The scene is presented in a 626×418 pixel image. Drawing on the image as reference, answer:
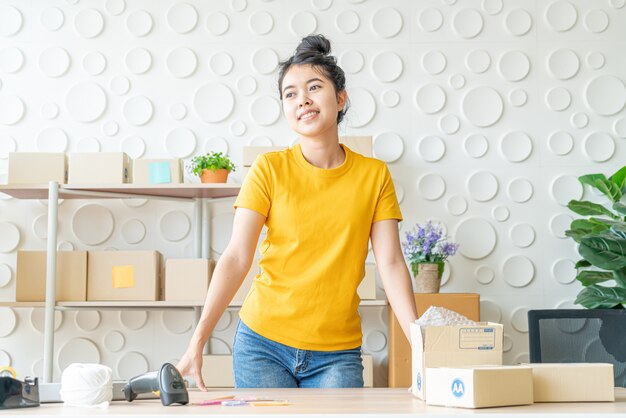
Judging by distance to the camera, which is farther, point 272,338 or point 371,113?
point 371,113

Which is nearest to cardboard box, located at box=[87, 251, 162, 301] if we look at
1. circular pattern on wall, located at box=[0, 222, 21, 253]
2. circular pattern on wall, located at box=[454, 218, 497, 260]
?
circular pattern on wall, located at box=[0, 222, 21, 253]

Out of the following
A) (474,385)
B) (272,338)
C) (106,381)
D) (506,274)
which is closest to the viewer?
(474,385)

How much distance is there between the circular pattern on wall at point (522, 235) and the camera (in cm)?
388

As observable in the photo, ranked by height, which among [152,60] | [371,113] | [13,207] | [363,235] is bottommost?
[363,235]

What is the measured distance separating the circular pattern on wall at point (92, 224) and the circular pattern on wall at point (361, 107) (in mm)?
1278

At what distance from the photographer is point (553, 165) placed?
3.93m

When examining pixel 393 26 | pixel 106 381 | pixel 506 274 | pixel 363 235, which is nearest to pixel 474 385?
pixel 106 381

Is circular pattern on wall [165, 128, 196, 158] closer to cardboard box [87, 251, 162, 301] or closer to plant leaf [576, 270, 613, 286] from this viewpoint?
cardboard box [87, 251, 162, 301]

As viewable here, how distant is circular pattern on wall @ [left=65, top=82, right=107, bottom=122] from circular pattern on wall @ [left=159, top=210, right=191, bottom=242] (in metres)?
0.61

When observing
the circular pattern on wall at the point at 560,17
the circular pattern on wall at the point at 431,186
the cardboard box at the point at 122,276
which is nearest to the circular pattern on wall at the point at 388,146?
the circular pattern on wall at the point at 431,186

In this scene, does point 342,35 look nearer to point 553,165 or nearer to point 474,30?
point 474,30

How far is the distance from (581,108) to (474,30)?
66cm

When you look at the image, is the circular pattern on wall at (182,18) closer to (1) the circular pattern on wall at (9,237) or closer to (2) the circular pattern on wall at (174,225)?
(2) the circular pattern on wall at (174,225)

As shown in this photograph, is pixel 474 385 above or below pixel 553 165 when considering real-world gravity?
below
